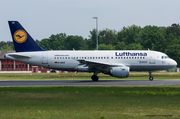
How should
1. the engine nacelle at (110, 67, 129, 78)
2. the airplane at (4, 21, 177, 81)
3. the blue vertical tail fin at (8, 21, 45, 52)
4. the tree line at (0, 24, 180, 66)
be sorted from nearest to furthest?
the engine nacelle at (110, 67, 129, 78) < the airplane at (4, 21, 177, 81) < the blue vertical tail fin at (8, 21, 45, 52) < the tree line at (0, 24, 180, 66)

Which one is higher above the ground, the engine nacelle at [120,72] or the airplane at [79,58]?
the airplane at [79,58]

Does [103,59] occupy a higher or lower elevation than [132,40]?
lower

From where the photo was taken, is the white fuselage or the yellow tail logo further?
the yellow tail logo

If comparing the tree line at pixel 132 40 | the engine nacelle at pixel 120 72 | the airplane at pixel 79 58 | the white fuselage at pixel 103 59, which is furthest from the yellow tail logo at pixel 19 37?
the tree line at pixel 132 40

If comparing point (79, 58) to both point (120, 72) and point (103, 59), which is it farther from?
point (120, 72)

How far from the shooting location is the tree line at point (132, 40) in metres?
104

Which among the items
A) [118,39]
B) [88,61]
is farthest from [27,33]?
[118,39]

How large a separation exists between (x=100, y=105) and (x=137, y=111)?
264 centimetres

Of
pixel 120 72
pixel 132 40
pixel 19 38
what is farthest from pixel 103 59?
pixel 132 40

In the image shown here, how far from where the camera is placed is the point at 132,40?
142m

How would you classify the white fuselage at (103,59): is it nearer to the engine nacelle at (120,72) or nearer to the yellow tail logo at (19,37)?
the yellow tail logo at (19,37)

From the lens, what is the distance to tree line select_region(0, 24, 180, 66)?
104m

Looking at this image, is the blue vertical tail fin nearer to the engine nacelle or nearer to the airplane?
the airplane

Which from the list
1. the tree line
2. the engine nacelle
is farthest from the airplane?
the tree line
